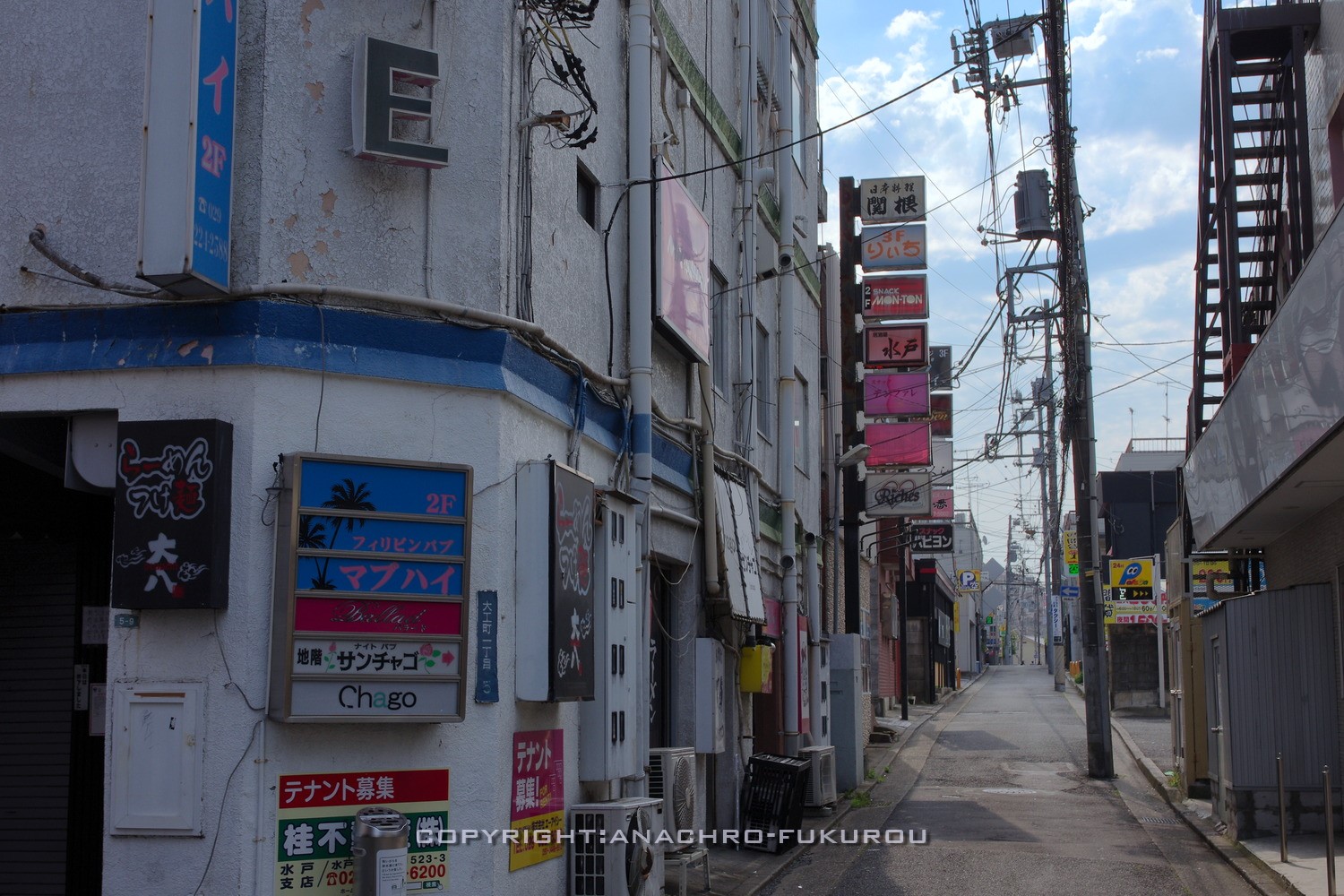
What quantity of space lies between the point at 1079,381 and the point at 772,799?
11.7 m

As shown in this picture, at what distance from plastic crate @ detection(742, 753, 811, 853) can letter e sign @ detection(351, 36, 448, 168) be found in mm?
8789

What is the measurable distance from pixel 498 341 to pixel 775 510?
990 cm

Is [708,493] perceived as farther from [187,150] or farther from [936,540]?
[936,540]

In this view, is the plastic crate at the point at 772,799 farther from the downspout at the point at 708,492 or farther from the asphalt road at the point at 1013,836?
the downspout at the point at 708,492

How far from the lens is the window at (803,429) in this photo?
20.4 metres

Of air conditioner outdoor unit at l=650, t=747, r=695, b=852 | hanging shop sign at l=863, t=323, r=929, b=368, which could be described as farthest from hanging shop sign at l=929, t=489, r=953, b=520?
air conditioner outdoor unit at l=650, t=747, r=695, b=852

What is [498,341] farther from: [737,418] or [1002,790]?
[1002,790]

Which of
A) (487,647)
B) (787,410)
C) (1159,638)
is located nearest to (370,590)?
(487,647)

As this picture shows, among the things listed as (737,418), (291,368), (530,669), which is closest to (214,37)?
(291,368)

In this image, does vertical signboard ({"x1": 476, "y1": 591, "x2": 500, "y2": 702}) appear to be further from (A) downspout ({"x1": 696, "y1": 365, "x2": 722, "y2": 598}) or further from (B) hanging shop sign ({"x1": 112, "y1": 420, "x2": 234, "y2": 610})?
(A) downspout ({"x1": 696, "y1": 365, "x2": 722, "y2": 598})

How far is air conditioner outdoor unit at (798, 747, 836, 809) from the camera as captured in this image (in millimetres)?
17047

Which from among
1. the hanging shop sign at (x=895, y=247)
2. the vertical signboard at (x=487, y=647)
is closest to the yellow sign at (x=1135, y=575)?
the hanging shop sign at (x=895, y=247)

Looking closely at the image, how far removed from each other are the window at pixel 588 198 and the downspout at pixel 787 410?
620cm

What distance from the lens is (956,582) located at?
77250 mm
